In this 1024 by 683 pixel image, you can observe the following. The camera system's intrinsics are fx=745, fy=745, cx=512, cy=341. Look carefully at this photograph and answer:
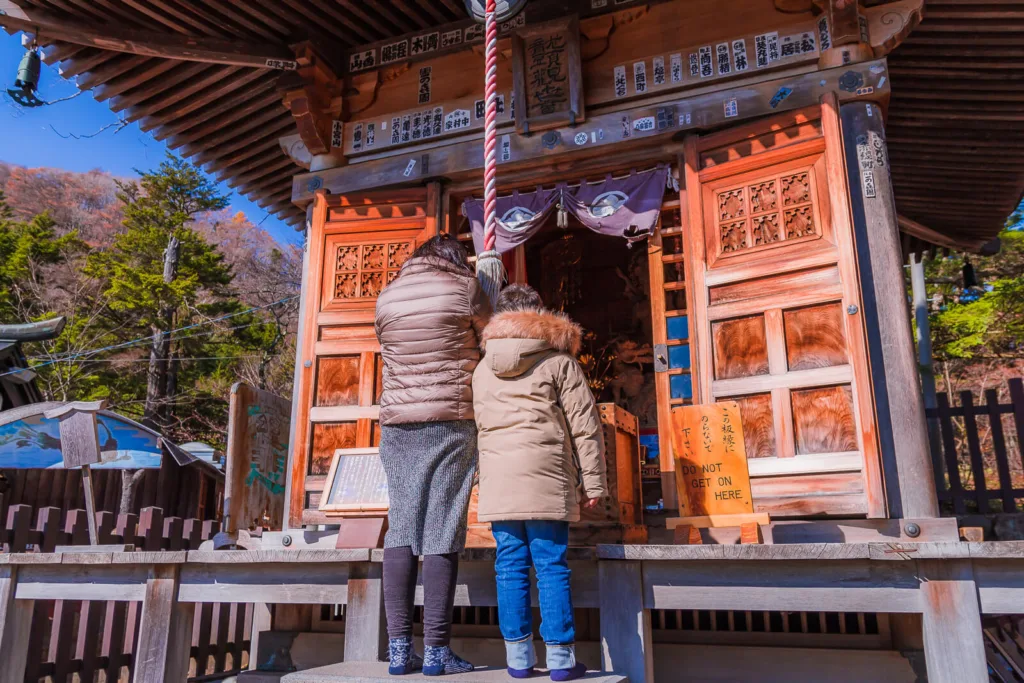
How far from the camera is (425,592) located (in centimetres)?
307

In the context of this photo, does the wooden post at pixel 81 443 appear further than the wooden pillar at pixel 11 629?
Yes

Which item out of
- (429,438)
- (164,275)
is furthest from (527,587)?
(164,275)

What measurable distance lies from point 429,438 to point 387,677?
958 mm

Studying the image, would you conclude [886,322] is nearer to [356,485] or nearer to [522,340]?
[522,340]

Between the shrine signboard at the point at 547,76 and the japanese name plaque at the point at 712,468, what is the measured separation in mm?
3158

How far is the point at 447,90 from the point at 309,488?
12.4 feet

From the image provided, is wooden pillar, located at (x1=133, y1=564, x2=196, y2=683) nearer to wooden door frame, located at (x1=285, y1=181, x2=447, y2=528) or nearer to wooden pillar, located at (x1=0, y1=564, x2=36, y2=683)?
wooden pillar, located at (x1=0, y1=564, x2=36, y2=683)

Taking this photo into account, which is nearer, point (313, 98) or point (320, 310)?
point (320, 310)

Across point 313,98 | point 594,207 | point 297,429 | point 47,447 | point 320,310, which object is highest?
point 313,98

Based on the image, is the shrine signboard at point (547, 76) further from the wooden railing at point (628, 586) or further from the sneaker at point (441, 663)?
the sneaker at point (441, 663)

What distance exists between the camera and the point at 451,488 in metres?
3.19

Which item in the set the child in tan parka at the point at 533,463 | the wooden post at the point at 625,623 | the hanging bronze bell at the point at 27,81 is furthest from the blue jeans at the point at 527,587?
the hanging bronze bell at the point at 27,81

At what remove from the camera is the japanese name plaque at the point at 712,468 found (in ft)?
13.2

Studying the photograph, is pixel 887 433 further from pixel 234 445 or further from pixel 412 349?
pixel 234 445
